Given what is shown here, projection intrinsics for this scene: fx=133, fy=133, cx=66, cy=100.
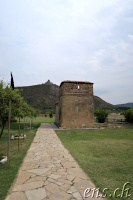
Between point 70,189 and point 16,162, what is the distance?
2540 mm

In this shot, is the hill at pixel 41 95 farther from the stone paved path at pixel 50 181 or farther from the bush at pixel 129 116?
the stone paved path at pixel 50 181

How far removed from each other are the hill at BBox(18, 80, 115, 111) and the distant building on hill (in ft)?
205

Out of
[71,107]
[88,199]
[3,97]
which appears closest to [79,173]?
[88,199]

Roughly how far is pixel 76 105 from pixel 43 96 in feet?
253

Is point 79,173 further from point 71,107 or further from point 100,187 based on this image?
point 71,107

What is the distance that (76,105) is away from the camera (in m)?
16.2

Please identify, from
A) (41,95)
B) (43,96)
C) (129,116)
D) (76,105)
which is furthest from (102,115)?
(41,95)

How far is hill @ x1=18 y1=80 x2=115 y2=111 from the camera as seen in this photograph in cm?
8226

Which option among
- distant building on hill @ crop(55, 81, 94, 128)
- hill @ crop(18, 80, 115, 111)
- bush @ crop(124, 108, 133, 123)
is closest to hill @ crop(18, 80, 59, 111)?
hill @ crop(18, 80, 115, 111)

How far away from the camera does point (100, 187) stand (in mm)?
3055

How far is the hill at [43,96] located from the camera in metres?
82.3

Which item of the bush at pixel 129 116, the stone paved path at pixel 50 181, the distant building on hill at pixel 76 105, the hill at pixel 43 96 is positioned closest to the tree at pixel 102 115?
the bush at pixel 129 116

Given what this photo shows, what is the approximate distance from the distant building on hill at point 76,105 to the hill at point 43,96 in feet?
205

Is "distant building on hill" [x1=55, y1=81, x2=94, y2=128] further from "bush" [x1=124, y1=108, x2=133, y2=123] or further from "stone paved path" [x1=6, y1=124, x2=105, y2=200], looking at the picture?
"stone paved path" [x1=6, y1=124, x2=105, y2=200]
